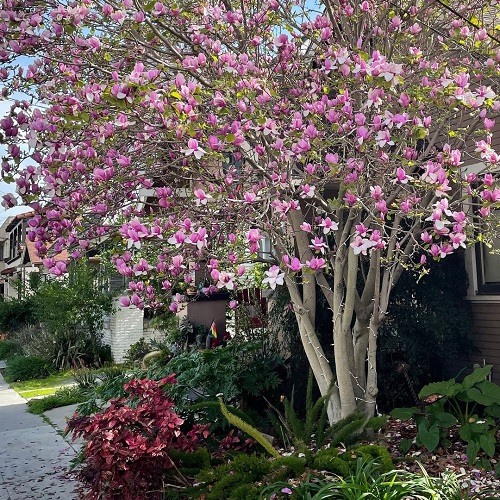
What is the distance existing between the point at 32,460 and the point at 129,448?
9.82 feet

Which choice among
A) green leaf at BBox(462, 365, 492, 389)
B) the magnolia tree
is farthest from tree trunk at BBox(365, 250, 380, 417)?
green leaf at BBox(462, 365, 492, 389)

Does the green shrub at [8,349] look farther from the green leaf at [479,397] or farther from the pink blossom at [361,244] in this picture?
the pink blossom at [361,244]

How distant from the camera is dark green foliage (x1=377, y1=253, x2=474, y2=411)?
262 inches

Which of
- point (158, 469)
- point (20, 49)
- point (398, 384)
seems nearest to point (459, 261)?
point (398, 384)

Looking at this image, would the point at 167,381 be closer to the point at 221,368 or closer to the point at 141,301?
the point at 141,301

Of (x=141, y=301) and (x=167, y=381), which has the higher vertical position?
(x=141, y=301)

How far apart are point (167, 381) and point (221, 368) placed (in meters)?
1.19

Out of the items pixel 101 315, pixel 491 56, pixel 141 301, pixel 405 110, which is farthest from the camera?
pixel 101 315

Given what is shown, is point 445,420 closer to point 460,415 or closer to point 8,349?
point 460,415

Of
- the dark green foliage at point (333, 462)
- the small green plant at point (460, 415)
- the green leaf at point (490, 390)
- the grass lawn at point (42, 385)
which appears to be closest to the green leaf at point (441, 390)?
the small green plant at point (460, 415)

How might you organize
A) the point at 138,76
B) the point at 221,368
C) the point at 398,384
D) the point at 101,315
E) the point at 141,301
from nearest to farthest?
the point at 138,76 → the point at 141,301 → the point at 221,368 → the point at 398,384 → the point at 101,315

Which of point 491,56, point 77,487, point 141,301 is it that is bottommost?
point 77,487

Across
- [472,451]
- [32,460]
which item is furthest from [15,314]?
[472,451]

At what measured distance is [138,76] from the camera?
3.74 metres
